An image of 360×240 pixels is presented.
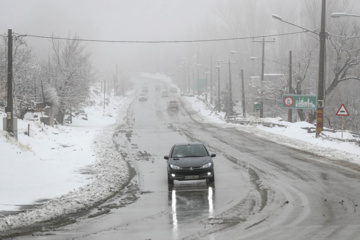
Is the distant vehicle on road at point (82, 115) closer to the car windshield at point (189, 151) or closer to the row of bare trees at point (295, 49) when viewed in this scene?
the row of bare trees at point (295, 49)

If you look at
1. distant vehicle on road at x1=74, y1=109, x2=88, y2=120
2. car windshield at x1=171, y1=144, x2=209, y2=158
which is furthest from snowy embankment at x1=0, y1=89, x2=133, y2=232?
distant vehicle on road at x1=74, y1=109, x2=88, y2=120

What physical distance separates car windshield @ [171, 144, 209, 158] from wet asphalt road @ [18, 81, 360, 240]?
1001 mm

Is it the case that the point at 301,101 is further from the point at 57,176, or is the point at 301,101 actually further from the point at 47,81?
the point at 47,81

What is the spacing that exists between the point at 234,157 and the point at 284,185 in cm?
758

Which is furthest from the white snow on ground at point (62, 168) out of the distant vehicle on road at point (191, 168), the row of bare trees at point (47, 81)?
the row of bare trees at point (47, 81)

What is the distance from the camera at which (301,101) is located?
35.9 metres

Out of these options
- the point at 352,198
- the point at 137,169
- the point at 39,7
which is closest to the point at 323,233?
the point at 352,198

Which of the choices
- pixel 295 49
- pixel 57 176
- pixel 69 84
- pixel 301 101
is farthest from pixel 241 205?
pixel 295 49

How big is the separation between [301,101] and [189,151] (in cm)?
2150

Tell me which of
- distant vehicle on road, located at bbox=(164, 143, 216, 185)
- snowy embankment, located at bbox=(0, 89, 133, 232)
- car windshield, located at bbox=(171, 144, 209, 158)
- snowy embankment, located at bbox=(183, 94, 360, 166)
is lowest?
snowy embankment, located at bbox=(0, 89, 133, 232)

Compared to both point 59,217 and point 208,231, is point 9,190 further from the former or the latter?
point 208,231

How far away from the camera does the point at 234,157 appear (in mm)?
22078

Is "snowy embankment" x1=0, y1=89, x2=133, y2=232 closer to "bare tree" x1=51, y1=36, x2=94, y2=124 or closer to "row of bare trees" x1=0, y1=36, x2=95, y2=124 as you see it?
"row of bare trees" x1=0, y1=36, x2=95, y2=124

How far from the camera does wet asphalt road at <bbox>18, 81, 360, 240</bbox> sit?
9273 mm
